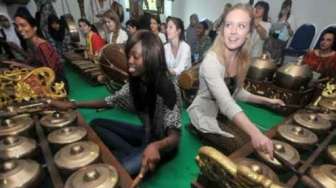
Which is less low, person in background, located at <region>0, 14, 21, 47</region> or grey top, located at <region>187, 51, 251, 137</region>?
person in background, located at <region>0, 14, 21, 47</region>

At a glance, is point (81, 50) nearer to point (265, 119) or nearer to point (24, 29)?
point (24, 29)

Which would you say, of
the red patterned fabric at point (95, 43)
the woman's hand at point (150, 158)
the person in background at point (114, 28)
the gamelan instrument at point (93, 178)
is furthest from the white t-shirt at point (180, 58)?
the gamelan instrument at point (93, 178)

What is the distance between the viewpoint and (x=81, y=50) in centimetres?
337

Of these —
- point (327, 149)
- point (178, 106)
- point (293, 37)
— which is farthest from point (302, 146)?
point (293, 37)

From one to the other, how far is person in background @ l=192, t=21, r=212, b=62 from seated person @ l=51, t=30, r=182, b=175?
197 centimetres

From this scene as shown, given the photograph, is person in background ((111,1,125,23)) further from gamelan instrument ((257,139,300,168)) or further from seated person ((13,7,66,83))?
gamelan instrument ((257,139,300,168))

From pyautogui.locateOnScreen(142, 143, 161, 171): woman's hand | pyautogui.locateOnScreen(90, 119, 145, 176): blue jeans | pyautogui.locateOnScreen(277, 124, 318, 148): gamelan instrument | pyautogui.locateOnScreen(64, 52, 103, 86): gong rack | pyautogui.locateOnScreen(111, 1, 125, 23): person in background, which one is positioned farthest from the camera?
pyautogui.locateOnScreen(111, 1, 125, 23): person in background

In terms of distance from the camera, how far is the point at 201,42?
3.16 m

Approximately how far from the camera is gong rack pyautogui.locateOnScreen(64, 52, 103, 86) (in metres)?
2.42

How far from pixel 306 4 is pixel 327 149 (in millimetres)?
3267

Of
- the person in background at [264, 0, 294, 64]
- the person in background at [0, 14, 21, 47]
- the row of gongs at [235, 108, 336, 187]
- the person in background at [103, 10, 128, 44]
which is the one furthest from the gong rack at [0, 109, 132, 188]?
the person in background at [264, 0, 294, 64]

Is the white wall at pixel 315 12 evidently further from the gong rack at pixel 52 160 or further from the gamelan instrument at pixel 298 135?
the gong rack at pixel 52 160

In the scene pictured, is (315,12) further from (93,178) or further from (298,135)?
(93,178)

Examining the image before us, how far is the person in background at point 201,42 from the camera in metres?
3.08
